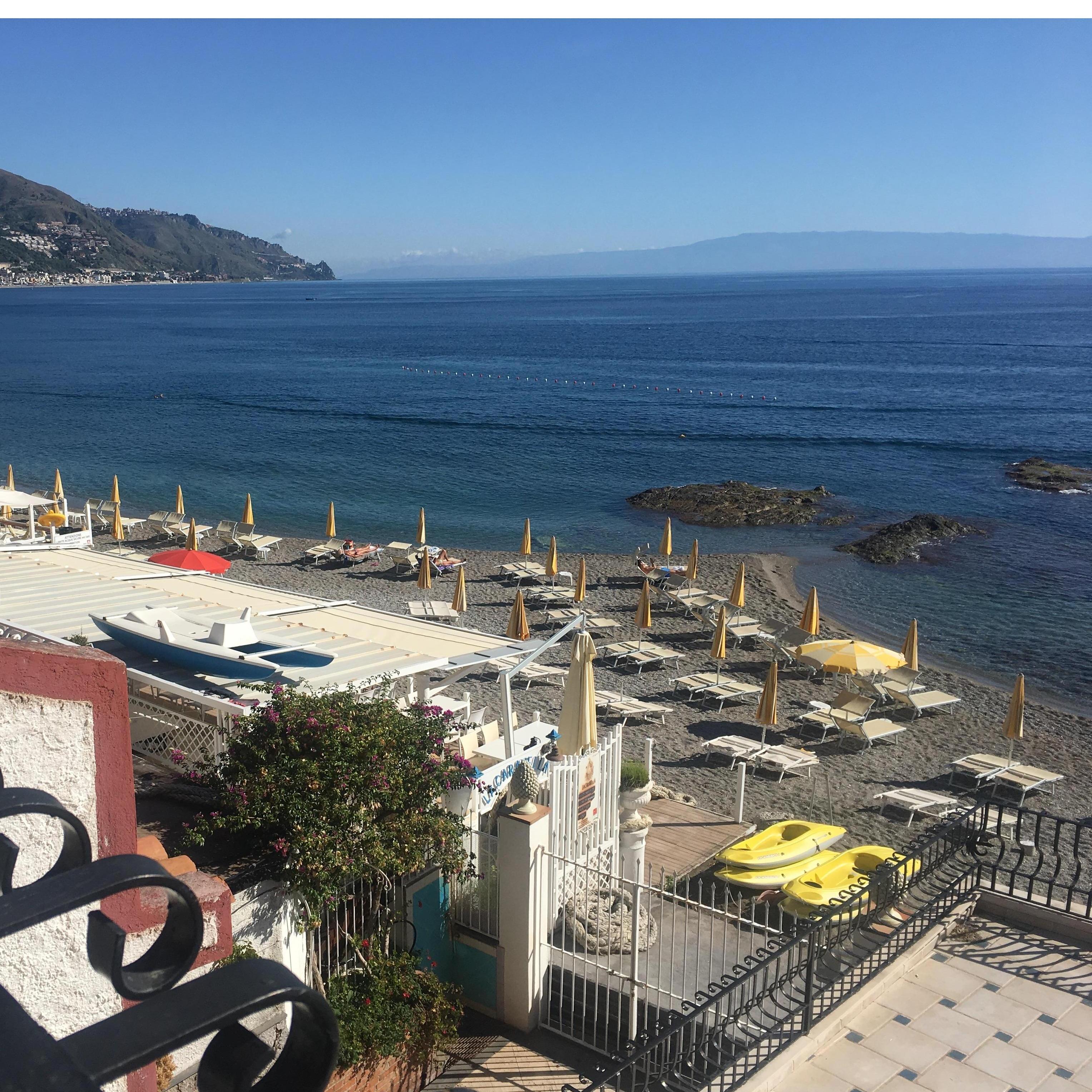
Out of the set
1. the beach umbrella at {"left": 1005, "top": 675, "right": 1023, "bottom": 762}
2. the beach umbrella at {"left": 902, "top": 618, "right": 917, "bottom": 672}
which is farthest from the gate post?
the beach umbrella at {"left": 902, "top": 618, "right": 917, "bottom": 672}

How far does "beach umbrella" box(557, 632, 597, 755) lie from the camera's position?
32.0ft

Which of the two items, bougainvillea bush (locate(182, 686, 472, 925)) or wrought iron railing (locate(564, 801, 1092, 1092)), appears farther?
bougainvillea bush (locate(182, 686, 472, 925))

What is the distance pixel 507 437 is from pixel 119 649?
1617 inches

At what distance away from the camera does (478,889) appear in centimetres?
732

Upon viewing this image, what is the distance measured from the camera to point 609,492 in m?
37.1

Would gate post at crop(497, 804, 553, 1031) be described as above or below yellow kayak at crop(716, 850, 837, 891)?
above

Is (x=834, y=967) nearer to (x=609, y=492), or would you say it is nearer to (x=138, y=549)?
(x=138, y=549)

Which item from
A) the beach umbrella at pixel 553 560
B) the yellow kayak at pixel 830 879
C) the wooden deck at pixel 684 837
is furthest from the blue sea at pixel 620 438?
the yellow kayak at pixel 830 879

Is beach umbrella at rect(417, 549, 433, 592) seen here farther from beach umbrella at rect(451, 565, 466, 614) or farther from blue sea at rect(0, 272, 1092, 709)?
blue sea at rect(0, 272, 1092, 709)

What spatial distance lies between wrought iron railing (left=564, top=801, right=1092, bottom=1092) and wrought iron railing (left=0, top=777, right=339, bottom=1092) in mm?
4142

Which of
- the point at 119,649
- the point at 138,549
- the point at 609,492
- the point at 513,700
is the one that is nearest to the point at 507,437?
the point at 609,492

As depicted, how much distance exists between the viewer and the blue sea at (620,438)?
87.5ft

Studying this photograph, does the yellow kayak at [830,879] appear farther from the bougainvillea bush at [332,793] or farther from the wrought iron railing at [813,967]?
the bougainvillea bush at [332,793]

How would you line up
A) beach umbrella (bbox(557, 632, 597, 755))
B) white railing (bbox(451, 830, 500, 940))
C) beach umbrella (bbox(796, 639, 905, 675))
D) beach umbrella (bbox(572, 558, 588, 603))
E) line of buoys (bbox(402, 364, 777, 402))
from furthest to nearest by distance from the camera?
line of buoys (bbox(402, 364, 777, 402)) < beach umbrella (bbox(572, 558, 588, 603)) < beach umbrella (bbox(796, 639, 905, 675)) < beach umbrella (bbox(557, 632, 597, 755)) < white railing (bbox(451, 830, 500, 940))
